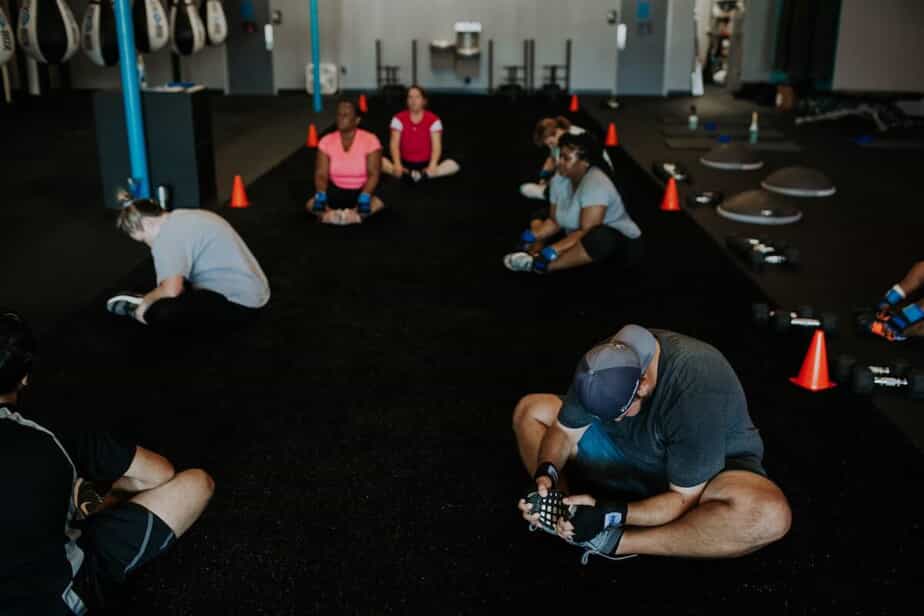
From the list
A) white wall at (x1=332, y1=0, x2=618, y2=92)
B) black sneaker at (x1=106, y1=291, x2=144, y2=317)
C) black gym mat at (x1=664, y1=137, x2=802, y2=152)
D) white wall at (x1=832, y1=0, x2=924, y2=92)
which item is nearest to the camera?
black sneaker at (x1=106, y1=291, x2=144, y2=317)

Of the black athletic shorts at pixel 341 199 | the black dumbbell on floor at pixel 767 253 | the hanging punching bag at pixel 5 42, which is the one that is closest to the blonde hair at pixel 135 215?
the black athletic shorts at pixel 341 199

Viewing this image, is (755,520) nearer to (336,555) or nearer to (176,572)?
(336,555)

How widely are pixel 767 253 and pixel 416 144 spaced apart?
12.6 feet

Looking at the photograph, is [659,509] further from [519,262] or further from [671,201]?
[671,201]

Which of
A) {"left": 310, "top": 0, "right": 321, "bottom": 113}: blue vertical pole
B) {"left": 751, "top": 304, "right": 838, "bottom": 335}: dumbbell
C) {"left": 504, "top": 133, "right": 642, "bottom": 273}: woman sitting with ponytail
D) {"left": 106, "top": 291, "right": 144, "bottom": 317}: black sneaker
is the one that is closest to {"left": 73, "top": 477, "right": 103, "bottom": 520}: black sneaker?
{"left": 106, "top": 291, "right": 144, "bottom": 317}: black sneaker

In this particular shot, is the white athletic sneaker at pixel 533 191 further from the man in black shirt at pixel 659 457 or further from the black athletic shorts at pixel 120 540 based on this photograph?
the black athletic shorts at pixel 120 540

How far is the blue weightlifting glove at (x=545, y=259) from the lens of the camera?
18.5 feet

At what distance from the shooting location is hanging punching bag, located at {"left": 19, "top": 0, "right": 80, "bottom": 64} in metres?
8.43

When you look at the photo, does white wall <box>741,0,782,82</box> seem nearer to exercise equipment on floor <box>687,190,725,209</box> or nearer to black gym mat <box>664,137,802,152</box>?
black gym mat <box>664,137,802,152</box>

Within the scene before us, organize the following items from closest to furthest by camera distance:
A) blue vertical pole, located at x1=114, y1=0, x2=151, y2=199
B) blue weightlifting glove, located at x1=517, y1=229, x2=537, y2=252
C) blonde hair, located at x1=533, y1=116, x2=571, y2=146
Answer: blue weightlifting glove, located at x1=517, y1=229, x2=537, y2=252 < blonde hair, located at x1=533, y1=116, x2=571, y2=146 < blue vertical pole, located at x1=114, y1=0, x2=151, y2=199

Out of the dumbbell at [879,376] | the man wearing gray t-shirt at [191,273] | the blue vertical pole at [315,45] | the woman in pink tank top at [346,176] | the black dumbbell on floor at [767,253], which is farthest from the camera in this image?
the blue vertical pole at [315,45]

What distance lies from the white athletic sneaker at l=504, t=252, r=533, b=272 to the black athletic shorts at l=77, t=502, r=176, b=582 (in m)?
3.41

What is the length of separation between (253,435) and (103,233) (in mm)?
3605

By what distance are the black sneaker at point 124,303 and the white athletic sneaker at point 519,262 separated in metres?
2.11
